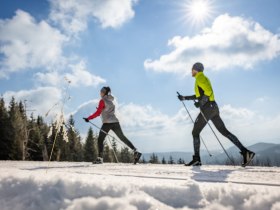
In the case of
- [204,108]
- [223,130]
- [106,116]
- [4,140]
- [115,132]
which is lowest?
[223,130]

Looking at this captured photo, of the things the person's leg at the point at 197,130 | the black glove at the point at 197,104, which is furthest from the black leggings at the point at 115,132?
the black glove at the point at 197,104

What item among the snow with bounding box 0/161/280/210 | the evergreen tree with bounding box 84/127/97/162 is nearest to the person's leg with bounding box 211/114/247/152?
the snow with bounding box 0/161/280/210

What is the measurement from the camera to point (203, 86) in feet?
25.7

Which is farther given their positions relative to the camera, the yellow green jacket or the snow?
the yellow green jacket

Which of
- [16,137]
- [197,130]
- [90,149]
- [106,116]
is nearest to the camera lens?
[197,130]

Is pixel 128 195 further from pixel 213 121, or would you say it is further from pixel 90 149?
pixel 90 149

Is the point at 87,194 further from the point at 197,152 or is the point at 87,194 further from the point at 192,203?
the point at 197,152

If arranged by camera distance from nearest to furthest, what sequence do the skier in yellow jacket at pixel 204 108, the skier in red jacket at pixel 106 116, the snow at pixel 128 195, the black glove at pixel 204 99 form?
1. the snow at pixel 128 195
2. the skier in yellow jacket at pixel 204 108
3. the black glove at pixel 204 99
4. the skier in red jacket at pixel 106 116

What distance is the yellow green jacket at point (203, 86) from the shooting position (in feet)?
25.7

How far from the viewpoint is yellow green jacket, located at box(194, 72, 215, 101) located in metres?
7.84

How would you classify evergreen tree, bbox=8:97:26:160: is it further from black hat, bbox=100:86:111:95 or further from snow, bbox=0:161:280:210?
snow, bbox=0:161:280:210

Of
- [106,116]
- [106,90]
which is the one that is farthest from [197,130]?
[106,90]

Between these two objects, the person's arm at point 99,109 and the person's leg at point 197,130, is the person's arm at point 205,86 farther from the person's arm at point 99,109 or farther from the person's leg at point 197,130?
the person's arm at point 99,109

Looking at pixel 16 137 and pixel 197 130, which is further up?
pixel 16 137
